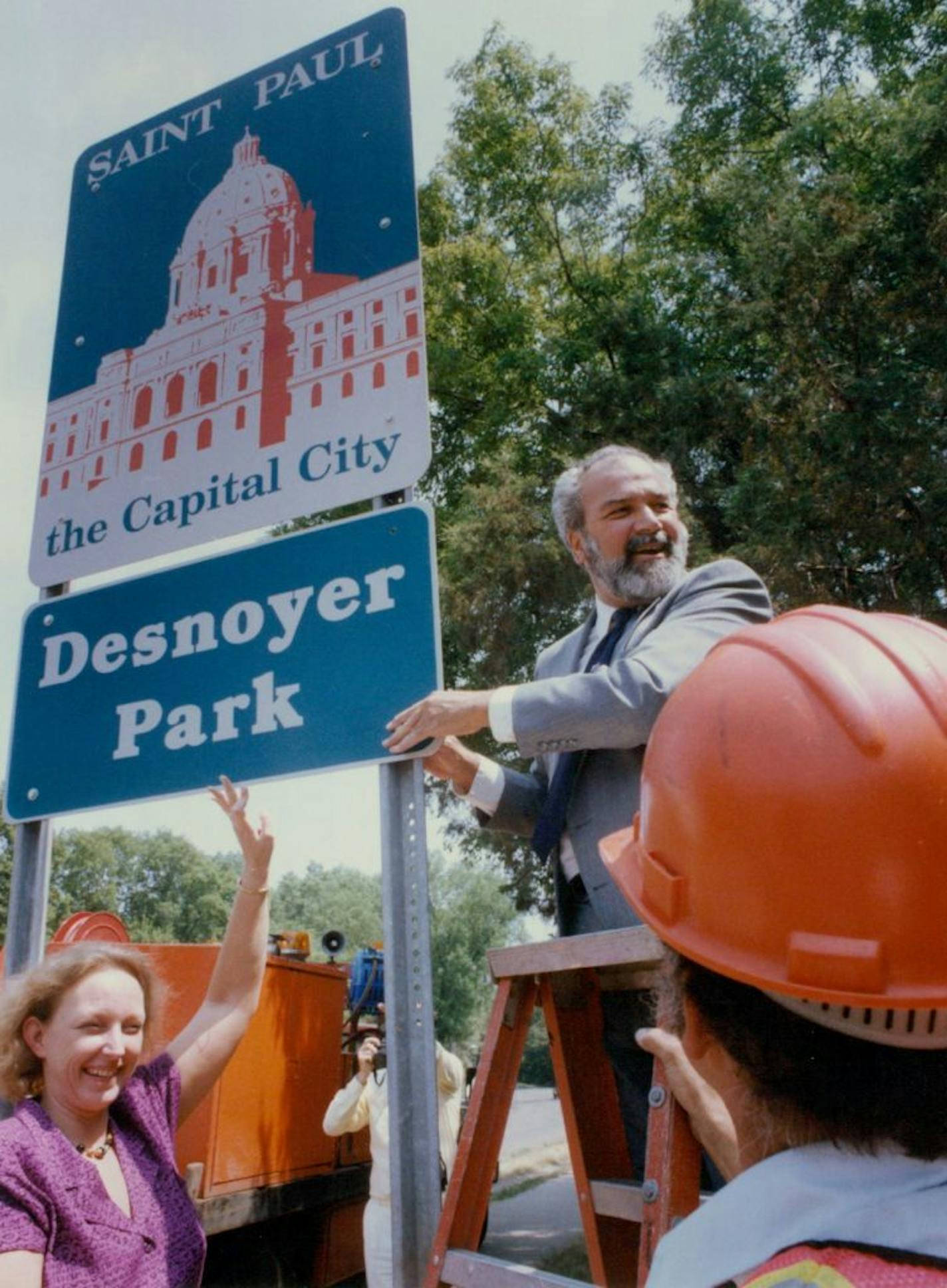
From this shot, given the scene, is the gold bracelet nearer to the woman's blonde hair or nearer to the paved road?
the woman's blonde hair

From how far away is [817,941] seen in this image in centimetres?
86

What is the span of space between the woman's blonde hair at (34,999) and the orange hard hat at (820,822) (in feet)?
5.17

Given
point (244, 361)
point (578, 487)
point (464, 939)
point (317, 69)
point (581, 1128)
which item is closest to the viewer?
point (581, 1128)

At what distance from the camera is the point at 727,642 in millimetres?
1080

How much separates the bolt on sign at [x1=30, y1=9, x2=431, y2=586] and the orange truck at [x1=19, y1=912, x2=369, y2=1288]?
3372 mm

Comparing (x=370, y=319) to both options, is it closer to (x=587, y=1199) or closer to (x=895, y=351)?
(x=587, y=1199)

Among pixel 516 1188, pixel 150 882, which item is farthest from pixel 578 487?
pixel 150 882

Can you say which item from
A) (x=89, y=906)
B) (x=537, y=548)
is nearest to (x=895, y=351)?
(x=537, y=548)

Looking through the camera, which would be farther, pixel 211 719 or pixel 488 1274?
pixel 211 719

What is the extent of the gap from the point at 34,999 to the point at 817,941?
179cm

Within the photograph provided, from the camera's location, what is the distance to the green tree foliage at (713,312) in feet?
32.3

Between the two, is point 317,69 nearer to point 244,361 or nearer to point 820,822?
point 244,361

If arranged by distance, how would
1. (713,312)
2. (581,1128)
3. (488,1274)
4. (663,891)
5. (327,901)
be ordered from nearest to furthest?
(663,891) < (488,1274) < (581,1128) < (713,312) < (327,901)

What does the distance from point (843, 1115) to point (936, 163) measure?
38.0 feet
